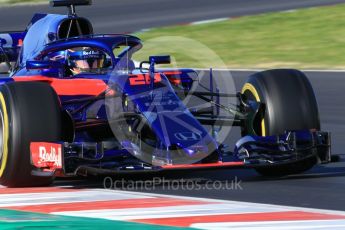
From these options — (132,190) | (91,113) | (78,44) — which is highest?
(78,44)

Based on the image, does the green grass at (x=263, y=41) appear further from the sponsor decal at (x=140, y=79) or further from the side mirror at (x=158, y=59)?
the sponsor decal at (x=140, y=79)

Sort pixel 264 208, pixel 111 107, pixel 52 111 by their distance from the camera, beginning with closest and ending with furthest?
pixel 264 208 → pixel 52 111 → pixel 111 107

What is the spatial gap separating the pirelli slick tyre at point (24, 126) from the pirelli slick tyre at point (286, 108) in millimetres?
1792

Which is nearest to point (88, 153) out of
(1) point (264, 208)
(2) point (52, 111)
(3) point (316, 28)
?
(2) point (52, 111)

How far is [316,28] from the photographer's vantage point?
18.9 meters

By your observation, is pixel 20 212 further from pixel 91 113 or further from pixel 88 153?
pixel 91 113

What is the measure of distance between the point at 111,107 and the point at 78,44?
1.00 metres

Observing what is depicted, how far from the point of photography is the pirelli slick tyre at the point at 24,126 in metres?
7.50

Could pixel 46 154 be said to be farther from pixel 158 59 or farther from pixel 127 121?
pixel 158 59

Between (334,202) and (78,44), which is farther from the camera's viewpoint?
(78,44)

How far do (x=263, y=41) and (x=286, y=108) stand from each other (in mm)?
10441

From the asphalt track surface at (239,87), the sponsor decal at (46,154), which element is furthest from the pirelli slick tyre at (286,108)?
the sponsor decal at (46,154)

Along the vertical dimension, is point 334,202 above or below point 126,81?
below

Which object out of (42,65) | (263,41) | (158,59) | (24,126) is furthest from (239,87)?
(24,126)
